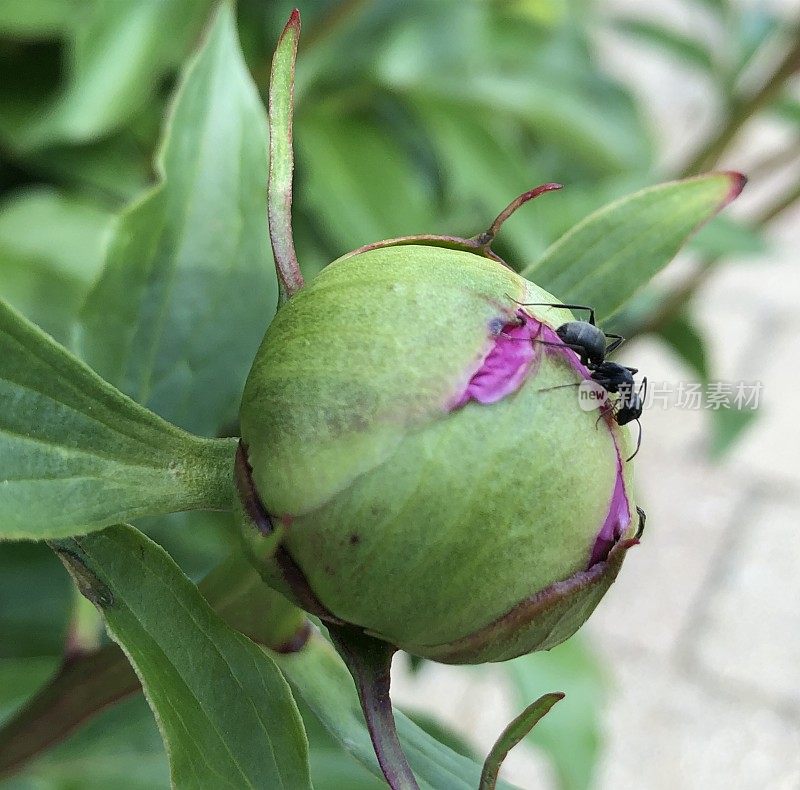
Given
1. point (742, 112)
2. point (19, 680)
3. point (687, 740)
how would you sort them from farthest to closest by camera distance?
1. point (687, 740)
2. point (742, 112)
3. point (19, 680)

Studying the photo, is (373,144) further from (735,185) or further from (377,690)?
(377,690)

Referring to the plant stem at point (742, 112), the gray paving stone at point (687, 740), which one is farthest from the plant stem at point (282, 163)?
the gray paving stone at point (687, 740)

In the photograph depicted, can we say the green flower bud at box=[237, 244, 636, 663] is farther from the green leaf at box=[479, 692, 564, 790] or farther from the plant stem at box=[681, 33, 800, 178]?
the plant stem at box=[681, 33, 800, 178]

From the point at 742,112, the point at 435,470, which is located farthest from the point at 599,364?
the point at 742,112

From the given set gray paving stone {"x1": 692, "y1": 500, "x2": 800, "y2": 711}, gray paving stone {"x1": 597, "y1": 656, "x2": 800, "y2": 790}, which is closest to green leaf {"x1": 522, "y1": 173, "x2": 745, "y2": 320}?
gray paving stone {"x1": 597, "y1": 656, "x2": 800, "y2": 790}

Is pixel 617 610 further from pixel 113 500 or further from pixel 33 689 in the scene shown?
pixel 113 500

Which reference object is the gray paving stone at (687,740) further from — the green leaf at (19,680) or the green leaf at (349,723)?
the green leaf at (349,723)

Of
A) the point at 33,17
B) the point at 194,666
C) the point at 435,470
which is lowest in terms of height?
the point at 33,17
